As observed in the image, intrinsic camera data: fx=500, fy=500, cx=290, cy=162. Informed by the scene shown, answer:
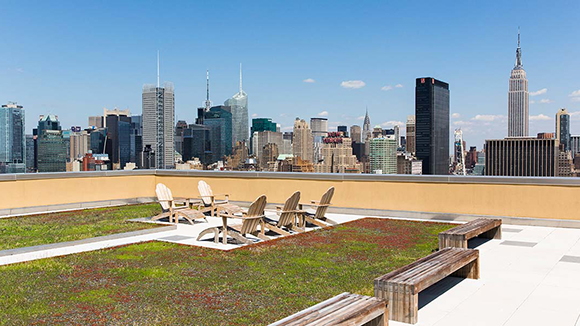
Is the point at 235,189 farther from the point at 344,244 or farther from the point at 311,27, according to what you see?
the point at 311,27

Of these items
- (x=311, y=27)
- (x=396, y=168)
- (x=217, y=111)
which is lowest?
(x=396, y=168)

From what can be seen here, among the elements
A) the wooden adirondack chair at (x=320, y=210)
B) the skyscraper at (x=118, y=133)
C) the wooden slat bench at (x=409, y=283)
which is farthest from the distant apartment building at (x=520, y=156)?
the skyscraper at (x=118, y=133)

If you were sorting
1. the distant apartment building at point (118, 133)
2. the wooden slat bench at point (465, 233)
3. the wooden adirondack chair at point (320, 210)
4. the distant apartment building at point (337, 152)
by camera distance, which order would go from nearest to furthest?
the wooden slat bench at point (465, 233) → the wooden adirondack chair at point (320, 210) → the distant apartment building at point (337, 152) → the distant apartment building at point (118, 133)

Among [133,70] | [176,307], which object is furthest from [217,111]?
[176,307]

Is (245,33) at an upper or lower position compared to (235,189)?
upper

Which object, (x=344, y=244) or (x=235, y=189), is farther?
(x=235, y=189)

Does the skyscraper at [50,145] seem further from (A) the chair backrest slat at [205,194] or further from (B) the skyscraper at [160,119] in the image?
(A) the chair backrest slat at [205,194]

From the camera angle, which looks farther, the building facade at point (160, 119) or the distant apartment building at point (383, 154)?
the building facade at point (160, 119)

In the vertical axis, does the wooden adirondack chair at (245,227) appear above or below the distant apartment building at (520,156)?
below
